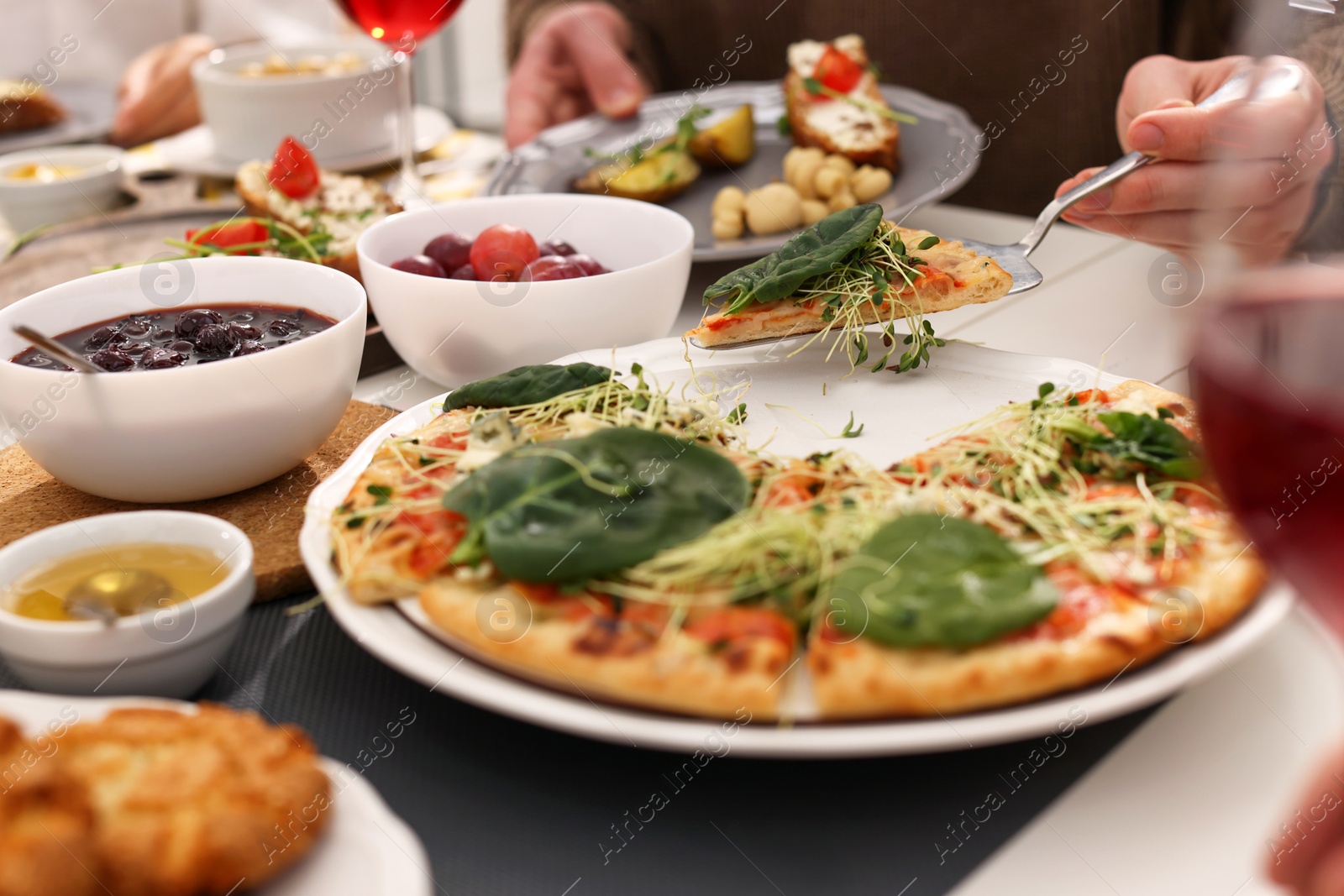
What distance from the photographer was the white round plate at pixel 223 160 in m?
2.69

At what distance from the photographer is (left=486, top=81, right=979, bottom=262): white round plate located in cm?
210

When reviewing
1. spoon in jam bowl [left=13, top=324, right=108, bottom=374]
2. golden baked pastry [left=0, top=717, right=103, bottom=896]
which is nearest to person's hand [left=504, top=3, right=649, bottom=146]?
spoon in jam bowl [left=13, top=324, right=108, bottom=374]

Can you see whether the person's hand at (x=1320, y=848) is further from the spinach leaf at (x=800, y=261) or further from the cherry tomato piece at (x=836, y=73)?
the cherry tomato piece at (x=836, y=73)

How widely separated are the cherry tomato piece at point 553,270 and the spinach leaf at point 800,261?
0.23 m

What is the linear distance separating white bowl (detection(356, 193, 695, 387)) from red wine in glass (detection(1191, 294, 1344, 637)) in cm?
94

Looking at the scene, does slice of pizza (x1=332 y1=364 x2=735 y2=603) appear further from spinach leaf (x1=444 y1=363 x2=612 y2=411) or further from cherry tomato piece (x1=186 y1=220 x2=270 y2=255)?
cherry tomato piece (x1=186 y1=220 x2=270 y2=255)

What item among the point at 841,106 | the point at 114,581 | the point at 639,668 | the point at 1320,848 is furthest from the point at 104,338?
the point at 841,106

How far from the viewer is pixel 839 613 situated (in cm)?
88

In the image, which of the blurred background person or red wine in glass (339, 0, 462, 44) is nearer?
red wine in glass (339, 0, 462, 44)

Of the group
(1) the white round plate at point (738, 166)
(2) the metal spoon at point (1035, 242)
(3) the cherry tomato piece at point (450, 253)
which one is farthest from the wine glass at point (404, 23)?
(2) the metal spoon at point (1035, 242)

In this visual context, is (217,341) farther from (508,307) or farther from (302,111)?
(302,111)

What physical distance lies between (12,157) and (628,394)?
7.19 ft

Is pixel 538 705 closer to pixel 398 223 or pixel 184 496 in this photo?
pixel 184 496

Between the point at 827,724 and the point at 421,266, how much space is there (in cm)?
107
